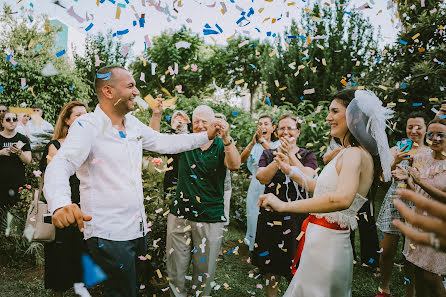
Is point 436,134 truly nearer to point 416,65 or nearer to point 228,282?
point 228,282

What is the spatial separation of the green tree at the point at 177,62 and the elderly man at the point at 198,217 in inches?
724

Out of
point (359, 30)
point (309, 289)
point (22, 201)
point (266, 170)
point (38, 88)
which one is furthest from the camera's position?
point (359, 30)

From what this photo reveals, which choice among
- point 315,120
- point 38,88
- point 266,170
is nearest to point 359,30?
point 315,120

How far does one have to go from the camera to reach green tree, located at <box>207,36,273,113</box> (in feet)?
81.8

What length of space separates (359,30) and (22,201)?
11.6 m

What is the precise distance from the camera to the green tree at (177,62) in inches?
912

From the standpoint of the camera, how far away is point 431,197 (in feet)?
10.5

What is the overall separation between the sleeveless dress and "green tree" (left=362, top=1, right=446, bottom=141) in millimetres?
4146

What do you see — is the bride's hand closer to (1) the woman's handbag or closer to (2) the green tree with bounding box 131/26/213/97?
(1) the woman's handbag

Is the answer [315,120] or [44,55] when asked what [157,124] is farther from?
[44,55]

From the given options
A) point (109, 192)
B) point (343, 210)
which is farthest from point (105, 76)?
point (343, 210)

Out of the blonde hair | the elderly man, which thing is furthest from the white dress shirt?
the blonde hair

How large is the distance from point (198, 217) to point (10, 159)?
3.27 m

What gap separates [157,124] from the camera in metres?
3.52
